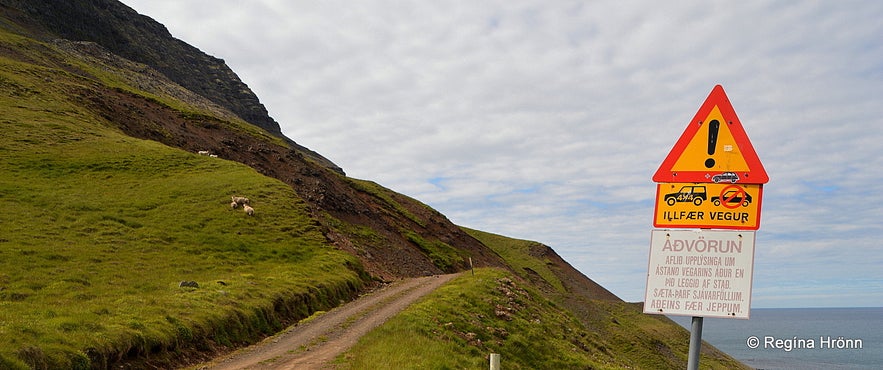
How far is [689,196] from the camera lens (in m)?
5.53

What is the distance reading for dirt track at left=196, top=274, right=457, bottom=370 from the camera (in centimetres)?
1762

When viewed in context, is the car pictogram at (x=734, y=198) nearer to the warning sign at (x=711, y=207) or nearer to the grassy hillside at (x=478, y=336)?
the warning sign at (x=711, y=207)

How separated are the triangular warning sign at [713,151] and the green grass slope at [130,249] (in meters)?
14.5

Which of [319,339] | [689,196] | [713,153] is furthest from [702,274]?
[319,339]

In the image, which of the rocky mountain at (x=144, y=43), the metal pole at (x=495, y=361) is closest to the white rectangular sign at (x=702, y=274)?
the metal pole at (x=495, y=361)

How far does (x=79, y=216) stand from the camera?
36.4 metres

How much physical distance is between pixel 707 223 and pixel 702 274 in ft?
1.44

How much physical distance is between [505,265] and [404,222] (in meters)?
22.5

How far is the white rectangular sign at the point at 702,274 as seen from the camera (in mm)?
5191

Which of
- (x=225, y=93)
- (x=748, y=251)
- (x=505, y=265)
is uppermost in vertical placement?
(x=225, y=93)

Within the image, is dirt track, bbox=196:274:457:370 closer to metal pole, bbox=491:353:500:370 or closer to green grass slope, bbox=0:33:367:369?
green grass slope, bbox=0:33:367:369

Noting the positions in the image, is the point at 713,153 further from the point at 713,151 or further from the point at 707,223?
the point at 707,223

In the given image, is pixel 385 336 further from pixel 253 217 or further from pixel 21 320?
pixel 253 217

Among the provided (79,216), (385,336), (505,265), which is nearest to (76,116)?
(79,216)
